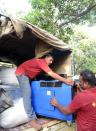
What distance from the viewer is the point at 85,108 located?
12.5 ft

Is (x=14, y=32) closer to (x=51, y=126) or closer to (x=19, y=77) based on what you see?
(x=19, y=77)

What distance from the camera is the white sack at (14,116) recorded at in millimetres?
3656

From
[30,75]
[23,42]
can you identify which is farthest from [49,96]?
[23,42]

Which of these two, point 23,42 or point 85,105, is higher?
point 23,42

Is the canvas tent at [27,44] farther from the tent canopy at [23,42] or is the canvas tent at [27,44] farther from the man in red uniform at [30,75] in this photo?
the man in red uniform at [30,75]

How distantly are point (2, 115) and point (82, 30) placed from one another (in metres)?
20.7

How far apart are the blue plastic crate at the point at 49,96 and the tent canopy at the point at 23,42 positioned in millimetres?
587

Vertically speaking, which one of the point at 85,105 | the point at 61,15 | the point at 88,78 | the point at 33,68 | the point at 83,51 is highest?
the point at 61,15

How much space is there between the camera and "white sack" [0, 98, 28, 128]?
3656mm

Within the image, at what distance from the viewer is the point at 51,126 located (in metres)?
3.95

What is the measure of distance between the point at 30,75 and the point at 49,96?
485 millimetres

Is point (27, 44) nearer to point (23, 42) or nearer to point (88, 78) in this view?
point (23, 42)

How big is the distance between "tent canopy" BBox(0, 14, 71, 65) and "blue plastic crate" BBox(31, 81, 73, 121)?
587 mm

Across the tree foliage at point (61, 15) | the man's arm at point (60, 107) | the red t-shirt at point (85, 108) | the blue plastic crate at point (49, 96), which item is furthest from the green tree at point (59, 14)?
the red t-shirt at point (85, 108)
